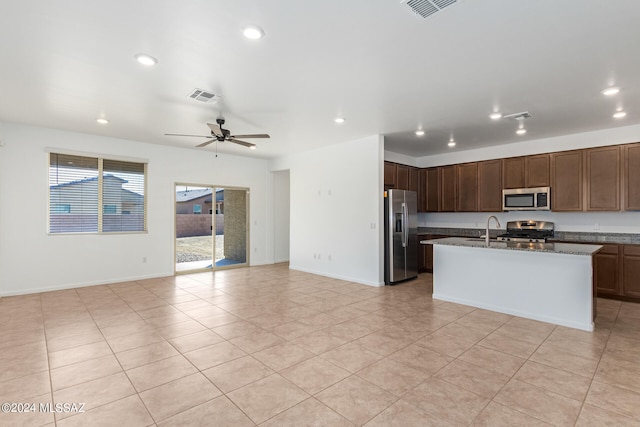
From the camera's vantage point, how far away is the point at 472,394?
93.6 inches

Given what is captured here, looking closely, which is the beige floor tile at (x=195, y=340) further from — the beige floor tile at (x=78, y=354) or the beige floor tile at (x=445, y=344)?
the beige floor tile at (x=445, y=344)

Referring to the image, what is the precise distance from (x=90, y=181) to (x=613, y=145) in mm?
9349

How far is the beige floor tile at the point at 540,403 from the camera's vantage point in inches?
82.9

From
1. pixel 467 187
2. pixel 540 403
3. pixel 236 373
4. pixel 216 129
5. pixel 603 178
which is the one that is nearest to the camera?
pixel 540 403

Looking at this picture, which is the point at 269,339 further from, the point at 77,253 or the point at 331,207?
the point at 77,253

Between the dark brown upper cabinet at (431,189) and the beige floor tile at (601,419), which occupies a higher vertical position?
the dark brown upper cabinet at (431,189)

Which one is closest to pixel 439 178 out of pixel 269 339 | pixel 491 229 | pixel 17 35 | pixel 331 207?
pixel 491 229

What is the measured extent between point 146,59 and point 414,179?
593 cm

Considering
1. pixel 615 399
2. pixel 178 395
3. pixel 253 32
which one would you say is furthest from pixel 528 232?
pixel 178 395

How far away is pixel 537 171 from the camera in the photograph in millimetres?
5949

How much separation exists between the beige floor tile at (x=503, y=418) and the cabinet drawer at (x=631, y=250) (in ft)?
14.7

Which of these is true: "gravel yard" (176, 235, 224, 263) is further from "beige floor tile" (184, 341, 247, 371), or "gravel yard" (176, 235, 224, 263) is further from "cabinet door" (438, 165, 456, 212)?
"cabinet door" (438, 165, 456, 212)

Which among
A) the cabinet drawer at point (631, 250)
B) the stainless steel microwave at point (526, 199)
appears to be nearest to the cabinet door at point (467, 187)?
the stainless steel microwave at point (526, 199)

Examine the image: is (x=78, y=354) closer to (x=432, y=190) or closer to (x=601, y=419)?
(x=601, y=419)
